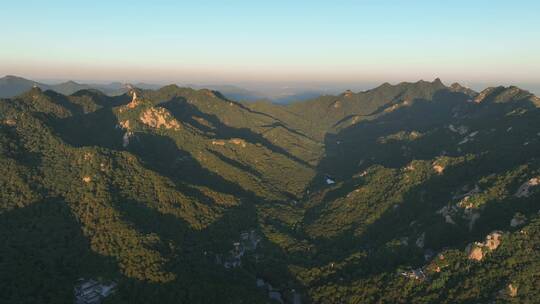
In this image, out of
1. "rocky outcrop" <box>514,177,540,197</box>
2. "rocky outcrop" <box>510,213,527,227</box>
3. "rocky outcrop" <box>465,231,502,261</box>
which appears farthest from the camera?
"rocky outcrop" <box>514,177,540,197</box>

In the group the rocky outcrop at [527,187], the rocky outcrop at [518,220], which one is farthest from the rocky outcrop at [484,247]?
the rocky outcrop at [527,187]

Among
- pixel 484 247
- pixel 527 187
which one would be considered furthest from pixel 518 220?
pixel 527 187

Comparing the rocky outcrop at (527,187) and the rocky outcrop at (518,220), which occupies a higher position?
the rocky outcrop at (527,187)

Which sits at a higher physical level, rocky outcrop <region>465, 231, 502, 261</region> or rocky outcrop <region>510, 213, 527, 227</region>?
rocky outcrop <region>510, 213, 527, 227</region>

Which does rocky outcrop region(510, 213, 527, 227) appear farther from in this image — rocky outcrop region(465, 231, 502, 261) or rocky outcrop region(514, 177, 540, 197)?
rocky outcrop region(514, 177, 540, 197)

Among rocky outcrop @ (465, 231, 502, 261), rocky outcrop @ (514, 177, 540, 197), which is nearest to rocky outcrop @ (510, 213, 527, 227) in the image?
rocky outcrop @ (465, 231, 502, 261)

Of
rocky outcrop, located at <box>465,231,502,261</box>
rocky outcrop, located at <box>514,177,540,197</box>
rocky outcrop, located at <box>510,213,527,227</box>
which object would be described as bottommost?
rocky outcrop, located at <box>465,231,502,261</box>

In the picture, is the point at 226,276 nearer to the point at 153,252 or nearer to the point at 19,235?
the point at 153,252

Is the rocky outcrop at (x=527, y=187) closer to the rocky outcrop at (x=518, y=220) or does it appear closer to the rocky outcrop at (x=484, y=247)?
the rocky outcrop at (x=518, y=220)

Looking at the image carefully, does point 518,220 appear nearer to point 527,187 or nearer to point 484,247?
point 484,247

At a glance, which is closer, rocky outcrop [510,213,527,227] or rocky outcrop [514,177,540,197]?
rocky outcrop [510,213,527,227]

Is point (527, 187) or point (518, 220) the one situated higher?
point (527, 187)

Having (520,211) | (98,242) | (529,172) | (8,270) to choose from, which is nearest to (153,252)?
(98,242)
